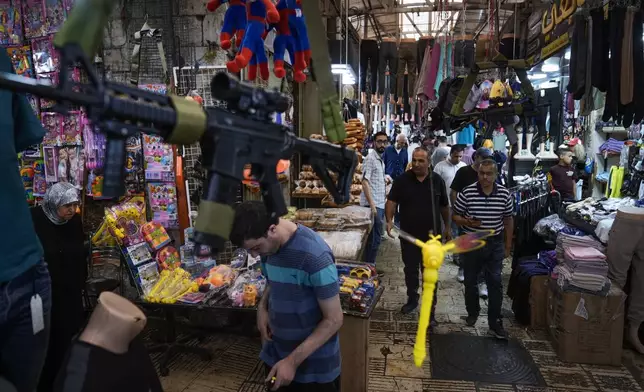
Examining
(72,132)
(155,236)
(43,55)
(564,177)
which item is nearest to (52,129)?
(72,132)

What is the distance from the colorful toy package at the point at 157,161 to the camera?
4793 millimetres

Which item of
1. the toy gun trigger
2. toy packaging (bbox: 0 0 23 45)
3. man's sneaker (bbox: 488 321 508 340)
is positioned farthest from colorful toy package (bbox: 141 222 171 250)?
the toy gun trigger

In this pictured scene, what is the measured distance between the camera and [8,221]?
4.13 ft

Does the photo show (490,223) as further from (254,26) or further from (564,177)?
(564,177)

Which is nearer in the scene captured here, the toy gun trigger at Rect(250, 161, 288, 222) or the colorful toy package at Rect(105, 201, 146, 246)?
the toy gun trigger at Rect(250, 161, 288, 222)

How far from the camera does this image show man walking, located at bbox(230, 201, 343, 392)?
73.8 inches

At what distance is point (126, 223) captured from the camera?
13.8 ft

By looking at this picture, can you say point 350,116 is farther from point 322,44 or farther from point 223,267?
point 322,44

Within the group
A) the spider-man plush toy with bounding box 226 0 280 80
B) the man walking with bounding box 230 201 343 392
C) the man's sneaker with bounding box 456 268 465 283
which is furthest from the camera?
the man's sneaker with bounding box 456 268 465 283

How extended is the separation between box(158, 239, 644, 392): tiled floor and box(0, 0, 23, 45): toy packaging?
3888mm

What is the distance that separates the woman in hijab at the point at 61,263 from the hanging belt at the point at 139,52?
1.77 metres

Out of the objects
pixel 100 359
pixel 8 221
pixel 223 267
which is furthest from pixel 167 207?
pixel 100 359

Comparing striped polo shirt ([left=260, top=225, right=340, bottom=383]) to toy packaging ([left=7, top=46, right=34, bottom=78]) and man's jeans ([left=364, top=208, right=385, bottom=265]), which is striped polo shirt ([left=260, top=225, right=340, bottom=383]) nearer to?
man's jeans ([left=364, top=208, right=385, bottom=265])

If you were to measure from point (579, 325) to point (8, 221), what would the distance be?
435cm
